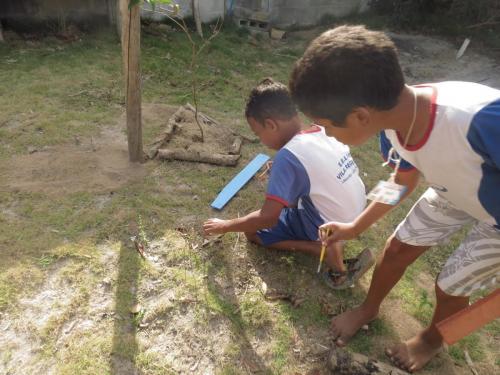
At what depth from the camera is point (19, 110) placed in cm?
403

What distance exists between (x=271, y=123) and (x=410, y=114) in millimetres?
1020

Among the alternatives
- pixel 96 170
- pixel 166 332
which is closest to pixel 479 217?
pixel 166 332

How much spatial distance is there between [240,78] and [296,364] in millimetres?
4077

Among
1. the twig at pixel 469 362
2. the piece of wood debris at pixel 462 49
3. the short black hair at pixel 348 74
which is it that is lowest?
the twig at pixel 469 362

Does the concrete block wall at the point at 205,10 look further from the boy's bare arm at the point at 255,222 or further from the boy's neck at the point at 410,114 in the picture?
the boy's neck at the point at 410,114

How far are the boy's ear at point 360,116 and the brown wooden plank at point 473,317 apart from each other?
765 millimetres

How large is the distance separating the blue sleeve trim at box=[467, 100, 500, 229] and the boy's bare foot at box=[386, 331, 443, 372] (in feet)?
3.13

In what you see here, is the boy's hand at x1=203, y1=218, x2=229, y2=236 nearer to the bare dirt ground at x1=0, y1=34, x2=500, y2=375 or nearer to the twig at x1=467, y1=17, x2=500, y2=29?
the bare dirt ground at x1=0, y1=34, x2=500, y2=375

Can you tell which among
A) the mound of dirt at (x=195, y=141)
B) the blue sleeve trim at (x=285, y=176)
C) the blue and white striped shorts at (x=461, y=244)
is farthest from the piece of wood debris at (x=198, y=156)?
the blue and white striped shorts at (x=461, y=244)

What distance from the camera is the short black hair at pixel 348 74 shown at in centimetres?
141

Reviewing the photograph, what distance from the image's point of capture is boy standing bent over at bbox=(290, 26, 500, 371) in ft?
4.62

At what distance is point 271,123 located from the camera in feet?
7.96

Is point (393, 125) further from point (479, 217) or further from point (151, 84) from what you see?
point (151, 84)

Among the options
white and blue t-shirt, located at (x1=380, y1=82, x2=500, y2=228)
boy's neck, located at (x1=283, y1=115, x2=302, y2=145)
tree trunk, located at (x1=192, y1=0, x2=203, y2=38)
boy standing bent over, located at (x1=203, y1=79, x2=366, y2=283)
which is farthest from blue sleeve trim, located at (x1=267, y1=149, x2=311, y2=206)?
tree trunk, located at (x1=192, y1=0, x2=203, y2=38)
